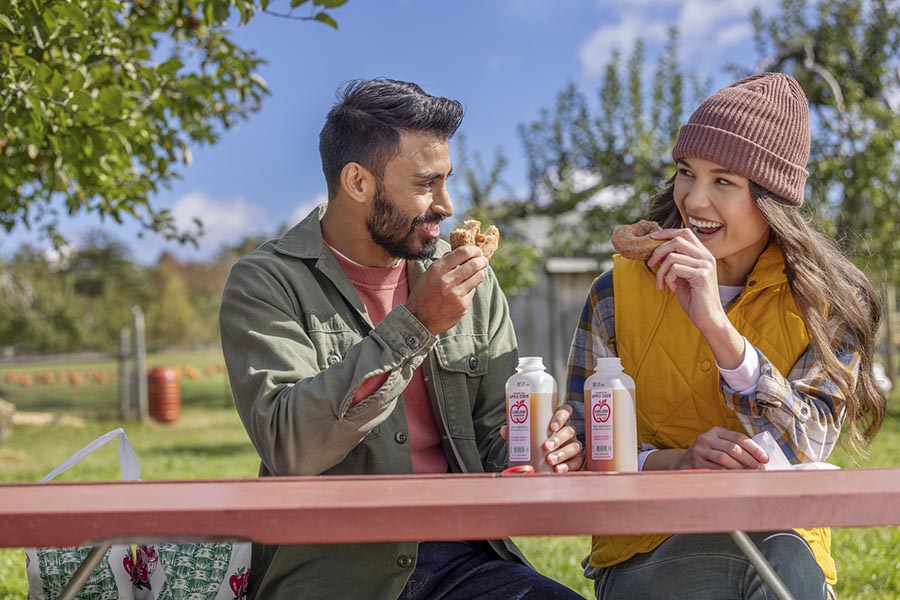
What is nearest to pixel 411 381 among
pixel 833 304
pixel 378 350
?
pixel 378 350

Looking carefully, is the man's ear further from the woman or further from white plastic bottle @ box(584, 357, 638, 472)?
white plastic bottle @ box(584, 357, 638, 472)

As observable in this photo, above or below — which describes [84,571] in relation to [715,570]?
above

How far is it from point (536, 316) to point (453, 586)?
1318 cm

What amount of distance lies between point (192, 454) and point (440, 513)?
10129 mm

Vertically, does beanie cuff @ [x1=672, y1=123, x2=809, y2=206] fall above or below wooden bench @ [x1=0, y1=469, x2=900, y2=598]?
above

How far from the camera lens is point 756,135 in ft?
8.46

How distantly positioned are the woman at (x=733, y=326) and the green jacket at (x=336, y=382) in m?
0.31

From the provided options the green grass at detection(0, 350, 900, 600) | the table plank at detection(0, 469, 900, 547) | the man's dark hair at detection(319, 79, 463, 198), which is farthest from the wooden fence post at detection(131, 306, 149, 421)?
the table plank at detection(0, 469, 900, 547)

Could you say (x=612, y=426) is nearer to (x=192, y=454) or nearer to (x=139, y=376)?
(x=192, y=454)

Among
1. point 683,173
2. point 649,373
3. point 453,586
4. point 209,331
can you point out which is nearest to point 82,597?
point 453,586

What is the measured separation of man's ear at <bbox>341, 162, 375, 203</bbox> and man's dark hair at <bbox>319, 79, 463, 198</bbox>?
0.7 inches

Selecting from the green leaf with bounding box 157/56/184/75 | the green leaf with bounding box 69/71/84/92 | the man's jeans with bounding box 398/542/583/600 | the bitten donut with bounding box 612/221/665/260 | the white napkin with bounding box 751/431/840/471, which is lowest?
the man's jeans with bounding box 398/542/583/600

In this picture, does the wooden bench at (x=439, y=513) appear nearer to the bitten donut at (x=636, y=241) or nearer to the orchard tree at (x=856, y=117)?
the bitten donut at (x=636, y=241)

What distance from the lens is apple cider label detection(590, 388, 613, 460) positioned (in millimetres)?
2197
